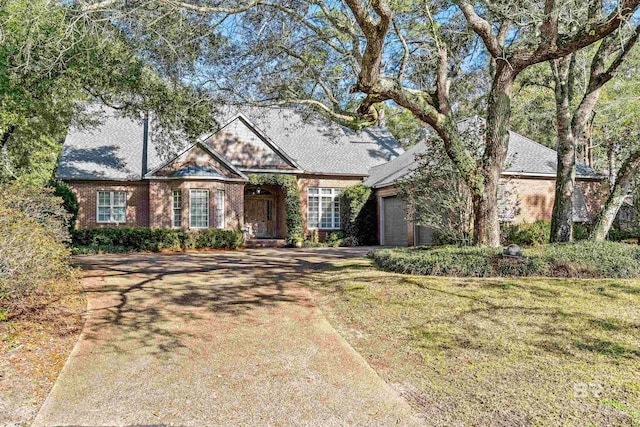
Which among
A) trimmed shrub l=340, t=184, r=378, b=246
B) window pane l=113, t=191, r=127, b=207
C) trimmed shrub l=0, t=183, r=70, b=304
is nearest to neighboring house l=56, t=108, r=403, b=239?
window pane l=113, t=191, r=127, b=207

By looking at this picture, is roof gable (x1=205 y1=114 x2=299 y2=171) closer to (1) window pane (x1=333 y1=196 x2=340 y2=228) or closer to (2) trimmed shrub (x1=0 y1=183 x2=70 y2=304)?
(1) window pane (x1=333 y1=196 x2=340 y2=228)

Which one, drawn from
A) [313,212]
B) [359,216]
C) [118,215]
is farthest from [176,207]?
[359,216]

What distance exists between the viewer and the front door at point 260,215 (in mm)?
23984

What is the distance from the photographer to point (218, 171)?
2030 cm

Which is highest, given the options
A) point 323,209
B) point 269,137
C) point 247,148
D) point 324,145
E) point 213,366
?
point 269,137

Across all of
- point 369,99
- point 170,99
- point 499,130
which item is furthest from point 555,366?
point 170,99

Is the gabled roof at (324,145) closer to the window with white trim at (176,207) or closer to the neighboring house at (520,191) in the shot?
the neighboring house at (520,191)

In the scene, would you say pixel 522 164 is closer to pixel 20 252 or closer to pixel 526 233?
pixel 526 233

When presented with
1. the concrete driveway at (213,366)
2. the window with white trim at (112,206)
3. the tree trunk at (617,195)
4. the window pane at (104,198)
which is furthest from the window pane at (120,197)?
the tree trunk at (617,195)

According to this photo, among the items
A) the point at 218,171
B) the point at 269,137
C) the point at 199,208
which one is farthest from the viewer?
the point at 269,137

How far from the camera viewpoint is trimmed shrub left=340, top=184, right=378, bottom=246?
71.9 ft

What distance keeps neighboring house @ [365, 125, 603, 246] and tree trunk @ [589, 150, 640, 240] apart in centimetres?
500

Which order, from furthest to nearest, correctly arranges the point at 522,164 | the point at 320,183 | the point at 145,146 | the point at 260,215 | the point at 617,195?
the point at 260,215
the point at 320,183
the point at 145,146
the point at 522,164
the point at 617,195

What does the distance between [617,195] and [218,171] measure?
15137 millimetres
